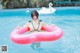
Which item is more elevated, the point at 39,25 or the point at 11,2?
the point at 39,25

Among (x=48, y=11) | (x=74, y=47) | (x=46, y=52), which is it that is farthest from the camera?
(x=48, y=11)

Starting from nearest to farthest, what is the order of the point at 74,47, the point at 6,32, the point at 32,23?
the point at 32,23
the point at 74,47
the point at 6,32

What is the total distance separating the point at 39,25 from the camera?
200 inches

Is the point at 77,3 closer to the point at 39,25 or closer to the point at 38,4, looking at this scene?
the point at 38,4

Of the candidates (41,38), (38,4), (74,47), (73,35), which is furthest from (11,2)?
(41,38)

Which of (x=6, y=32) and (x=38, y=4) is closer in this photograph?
(x=6, y=32)

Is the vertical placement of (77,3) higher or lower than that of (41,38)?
lower

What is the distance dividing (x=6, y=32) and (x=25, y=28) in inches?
139

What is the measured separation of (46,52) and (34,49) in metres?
0.34

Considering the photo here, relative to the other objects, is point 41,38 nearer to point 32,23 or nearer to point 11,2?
point 32,23

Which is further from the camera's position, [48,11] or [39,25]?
[48,11]

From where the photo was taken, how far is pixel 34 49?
5.66m

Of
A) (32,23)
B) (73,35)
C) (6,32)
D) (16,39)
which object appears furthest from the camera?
(6,32)

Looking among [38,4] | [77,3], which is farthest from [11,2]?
[77,3]
